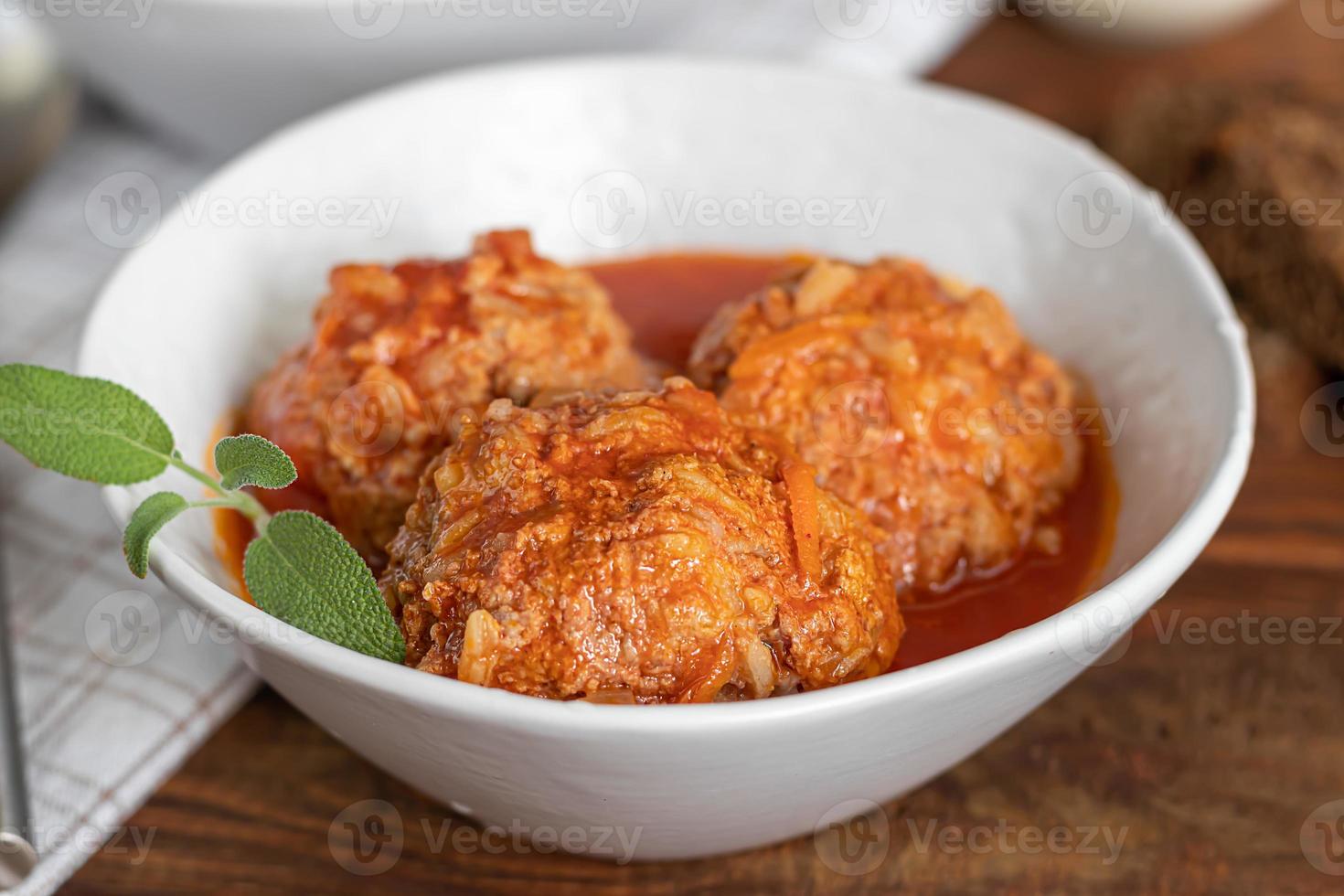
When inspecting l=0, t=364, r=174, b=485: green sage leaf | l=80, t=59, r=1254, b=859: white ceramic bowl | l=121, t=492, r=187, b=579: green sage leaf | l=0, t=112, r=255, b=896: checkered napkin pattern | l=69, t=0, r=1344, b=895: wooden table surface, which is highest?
l=0, t=364, r=174, b=485: green sage leaf

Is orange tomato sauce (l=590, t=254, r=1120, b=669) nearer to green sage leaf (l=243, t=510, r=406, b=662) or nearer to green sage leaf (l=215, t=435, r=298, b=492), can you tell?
green sage leaf (l=243, t=510, r=406, b=662)

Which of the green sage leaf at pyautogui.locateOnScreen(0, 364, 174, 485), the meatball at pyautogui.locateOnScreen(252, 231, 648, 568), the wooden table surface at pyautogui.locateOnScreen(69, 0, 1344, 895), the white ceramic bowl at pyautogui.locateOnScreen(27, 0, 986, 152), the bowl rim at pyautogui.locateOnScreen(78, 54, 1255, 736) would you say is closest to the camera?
the bowl rim at pyautogui.locateOnScreen(78, 54, 1255, 736)

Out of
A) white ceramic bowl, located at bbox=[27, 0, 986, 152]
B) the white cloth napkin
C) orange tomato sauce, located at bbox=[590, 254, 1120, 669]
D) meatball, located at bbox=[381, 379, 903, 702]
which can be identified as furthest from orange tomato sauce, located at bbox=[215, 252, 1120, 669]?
white ceramic bowl, located at bbox=[27, 0, 986, 152]

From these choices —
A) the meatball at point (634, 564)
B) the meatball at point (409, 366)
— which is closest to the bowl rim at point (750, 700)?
the meatball at point (634, 564)

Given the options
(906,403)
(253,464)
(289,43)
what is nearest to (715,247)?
(906,403)

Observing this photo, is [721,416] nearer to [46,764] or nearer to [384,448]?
[384,448]

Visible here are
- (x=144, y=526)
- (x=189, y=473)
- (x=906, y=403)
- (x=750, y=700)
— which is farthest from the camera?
(x=906, y=403)

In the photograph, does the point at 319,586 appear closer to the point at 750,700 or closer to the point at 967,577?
the point at 750,700

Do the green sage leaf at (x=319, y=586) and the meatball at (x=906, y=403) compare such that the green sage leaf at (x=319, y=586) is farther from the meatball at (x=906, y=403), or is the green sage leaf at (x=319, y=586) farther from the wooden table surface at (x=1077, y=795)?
the meatball at (x=906, y=403)
